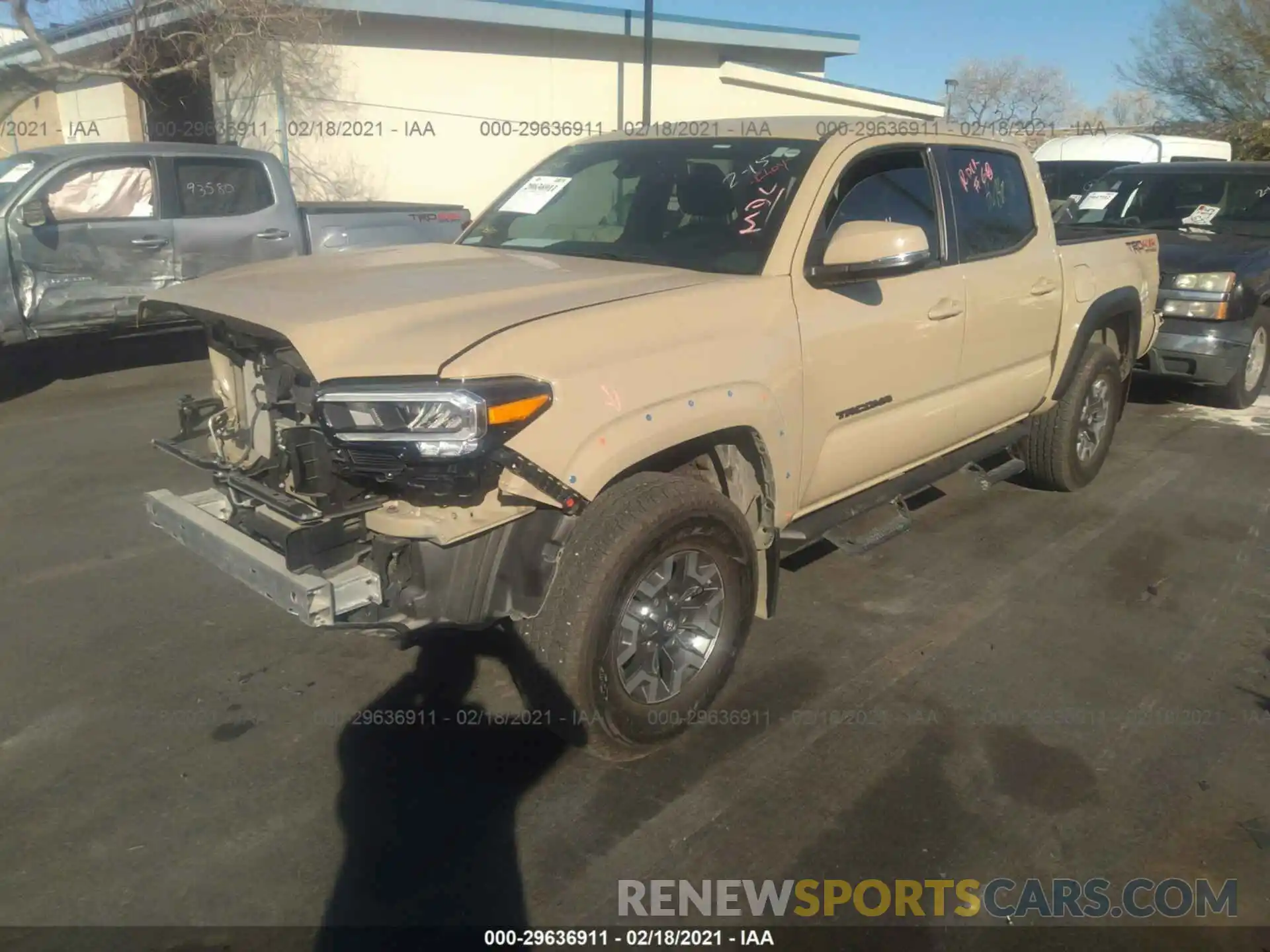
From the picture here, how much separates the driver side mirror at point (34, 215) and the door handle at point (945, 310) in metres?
7.07

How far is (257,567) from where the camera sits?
119 inches

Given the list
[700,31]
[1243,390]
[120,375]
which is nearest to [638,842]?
[1243,390]

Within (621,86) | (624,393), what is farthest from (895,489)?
(621,86)

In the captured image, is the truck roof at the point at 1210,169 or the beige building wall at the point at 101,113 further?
the beige building wall at the point at 101,113

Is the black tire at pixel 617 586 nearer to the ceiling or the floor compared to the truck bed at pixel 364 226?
nearer to the floor

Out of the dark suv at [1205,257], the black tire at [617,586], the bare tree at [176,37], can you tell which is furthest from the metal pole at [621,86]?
the black tire at [617,586]

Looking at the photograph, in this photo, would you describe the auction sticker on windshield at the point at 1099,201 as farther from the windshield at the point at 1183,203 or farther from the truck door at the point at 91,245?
the truck door at the point at 91,245

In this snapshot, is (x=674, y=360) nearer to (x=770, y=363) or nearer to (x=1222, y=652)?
(x=770, y=363)

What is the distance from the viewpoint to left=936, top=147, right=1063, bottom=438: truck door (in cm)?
453

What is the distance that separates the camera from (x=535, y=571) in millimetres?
2990

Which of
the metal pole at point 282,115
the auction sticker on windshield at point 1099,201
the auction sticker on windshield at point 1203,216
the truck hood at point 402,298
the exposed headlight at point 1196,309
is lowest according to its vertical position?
the exposed headlight at point 1196,309

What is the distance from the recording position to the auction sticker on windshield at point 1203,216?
27.6 feet

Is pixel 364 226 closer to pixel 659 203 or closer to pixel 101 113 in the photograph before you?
pixel 659 203

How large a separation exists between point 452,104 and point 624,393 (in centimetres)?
1451
